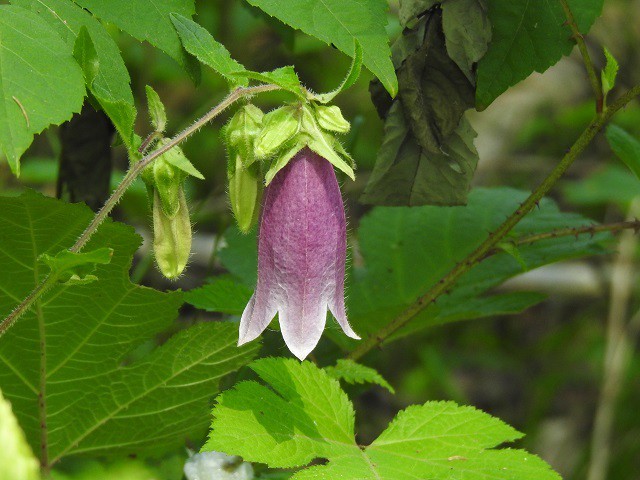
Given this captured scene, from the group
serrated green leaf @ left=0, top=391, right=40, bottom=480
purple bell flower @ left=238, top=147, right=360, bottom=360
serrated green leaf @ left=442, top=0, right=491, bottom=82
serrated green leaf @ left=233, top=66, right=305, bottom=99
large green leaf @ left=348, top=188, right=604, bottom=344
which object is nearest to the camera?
serrated green leaf @ left=0, top=391, right=40, bottom=480

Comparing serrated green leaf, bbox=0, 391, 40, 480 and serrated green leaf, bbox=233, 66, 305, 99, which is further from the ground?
serrated green leaf, bbox=233, 66, 305, 99

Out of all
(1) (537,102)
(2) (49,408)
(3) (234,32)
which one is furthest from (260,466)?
(1) (537,102)

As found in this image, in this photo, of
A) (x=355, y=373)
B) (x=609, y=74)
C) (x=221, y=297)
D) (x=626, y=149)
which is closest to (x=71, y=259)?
(x=221, y=297)

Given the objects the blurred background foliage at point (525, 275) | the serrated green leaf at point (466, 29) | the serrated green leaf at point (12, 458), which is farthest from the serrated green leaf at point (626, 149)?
the blurred background foliage at point (525, 275)

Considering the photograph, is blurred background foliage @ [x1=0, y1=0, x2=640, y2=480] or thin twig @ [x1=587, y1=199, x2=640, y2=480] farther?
blurred background foliage @ [x1=0, y1=0, x2=640, y2=480]

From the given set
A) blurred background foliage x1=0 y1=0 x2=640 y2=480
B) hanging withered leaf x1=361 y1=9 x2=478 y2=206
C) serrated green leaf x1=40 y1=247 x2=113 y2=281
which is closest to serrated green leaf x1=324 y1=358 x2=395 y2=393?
hanging withered leaf x1=361 y1=9 x2=478 y2=206

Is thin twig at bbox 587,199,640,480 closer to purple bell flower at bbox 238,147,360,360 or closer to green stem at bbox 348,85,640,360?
green stem at bbox 348,85,640,360

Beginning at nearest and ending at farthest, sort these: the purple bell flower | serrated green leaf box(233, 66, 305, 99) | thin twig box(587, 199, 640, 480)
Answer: serrated green leaf box(233, 66, 305, 99) → the purple bell flower → thin twig box(587, 199, 640, 480)

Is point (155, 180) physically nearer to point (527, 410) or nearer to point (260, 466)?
point (260, 466)
